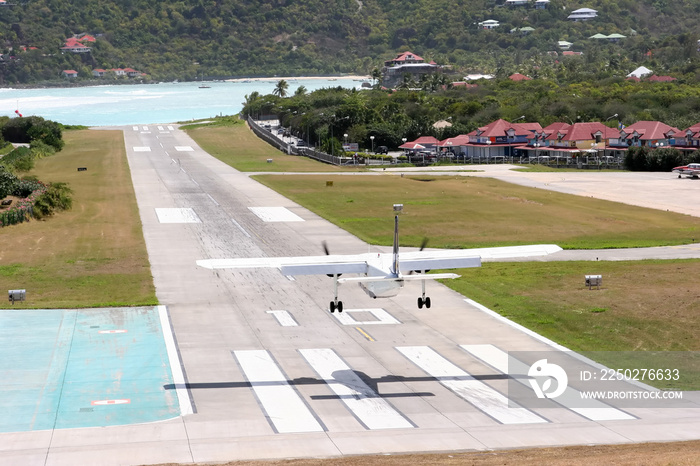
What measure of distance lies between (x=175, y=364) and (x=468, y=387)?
48.5 ft

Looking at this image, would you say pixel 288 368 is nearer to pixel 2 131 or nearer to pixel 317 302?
pixel 317 302

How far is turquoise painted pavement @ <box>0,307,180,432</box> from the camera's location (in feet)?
124

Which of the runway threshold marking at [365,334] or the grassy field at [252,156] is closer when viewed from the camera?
the runway threshold marking at [365,334]

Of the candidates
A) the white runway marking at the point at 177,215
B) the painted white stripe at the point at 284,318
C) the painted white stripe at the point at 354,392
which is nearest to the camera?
the painted white stripe at the point at 354,392

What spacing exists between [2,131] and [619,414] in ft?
590

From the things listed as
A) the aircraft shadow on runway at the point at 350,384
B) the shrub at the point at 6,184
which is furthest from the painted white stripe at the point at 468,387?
the shrub at the point at 6,184

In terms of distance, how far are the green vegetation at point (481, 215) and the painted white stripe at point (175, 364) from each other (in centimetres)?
2840

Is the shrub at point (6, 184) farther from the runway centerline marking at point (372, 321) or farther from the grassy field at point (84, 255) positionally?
the runway centerline marking at point (372, 321)

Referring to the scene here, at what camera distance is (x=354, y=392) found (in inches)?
1596

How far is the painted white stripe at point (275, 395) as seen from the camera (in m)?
36.7

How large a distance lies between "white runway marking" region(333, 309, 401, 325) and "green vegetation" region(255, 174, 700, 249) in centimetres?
2249

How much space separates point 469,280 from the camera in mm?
63281

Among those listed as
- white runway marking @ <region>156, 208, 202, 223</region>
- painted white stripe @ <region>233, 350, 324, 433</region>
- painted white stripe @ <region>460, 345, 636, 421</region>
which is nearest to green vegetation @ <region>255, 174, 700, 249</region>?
white runway marking @ <region>156, 208, 202, 223</region>

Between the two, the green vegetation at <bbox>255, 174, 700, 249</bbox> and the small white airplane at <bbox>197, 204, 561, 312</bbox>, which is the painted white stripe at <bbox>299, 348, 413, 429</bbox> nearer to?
the small white airplane at <bbox>197, 204, 561, 312</bbox>
